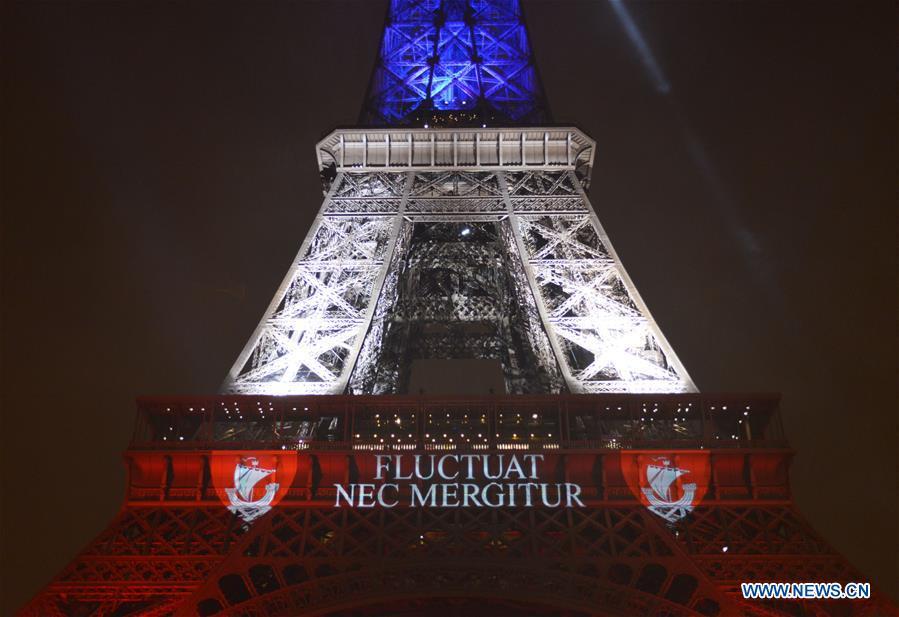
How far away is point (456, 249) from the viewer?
32312 mm

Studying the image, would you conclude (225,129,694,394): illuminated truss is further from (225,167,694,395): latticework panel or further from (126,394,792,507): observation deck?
(126,394,792,507): observation deck

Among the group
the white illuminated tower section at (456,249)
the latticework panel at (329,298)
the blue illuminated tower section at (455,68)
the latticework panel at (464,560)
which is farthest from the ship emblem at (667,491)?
the blue illuminated tower section at (455,68)

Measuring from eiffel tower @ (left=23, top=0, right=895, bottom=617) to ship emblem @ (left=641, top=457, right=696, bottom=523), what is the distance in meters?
0.05

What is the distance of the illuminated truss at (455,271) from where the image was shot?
75.5 ft

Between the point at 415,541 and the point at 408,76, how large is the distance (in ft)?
57.8

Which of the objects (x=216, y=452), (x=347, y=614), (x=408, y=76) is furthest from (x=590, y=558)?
(x=408, y=76)

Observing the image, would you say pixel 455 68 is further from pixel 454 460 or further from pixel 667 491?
pixel 667 491

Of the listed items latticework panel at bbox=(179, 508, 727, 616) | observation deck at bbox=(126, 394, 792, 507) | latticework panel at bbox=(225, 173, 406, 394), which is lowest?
latticework panel at bbox=(179, 508, 727, 616)

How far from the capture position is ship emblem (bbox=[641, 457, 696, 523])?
1933 cm

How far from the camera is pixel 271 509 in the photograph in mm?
19531

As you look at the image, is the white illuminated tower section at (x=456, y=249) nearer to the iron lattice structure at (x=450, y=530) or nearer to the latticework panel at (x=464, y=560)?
the iron lattice structure at (x=450, y=530)

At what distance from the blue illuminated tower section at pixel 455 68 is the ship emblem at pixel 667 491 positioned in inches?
546

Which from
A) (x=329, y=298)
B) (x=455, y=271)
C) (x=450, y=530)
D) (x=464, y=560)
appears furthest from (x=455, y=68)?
(x=464, y=560)

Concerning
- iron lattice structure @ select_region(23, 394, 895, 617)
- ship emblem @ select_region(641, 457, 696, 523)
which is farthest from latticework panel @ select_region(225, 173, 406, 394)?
ship emblem @ select_region(641, 457, 696, 523)
